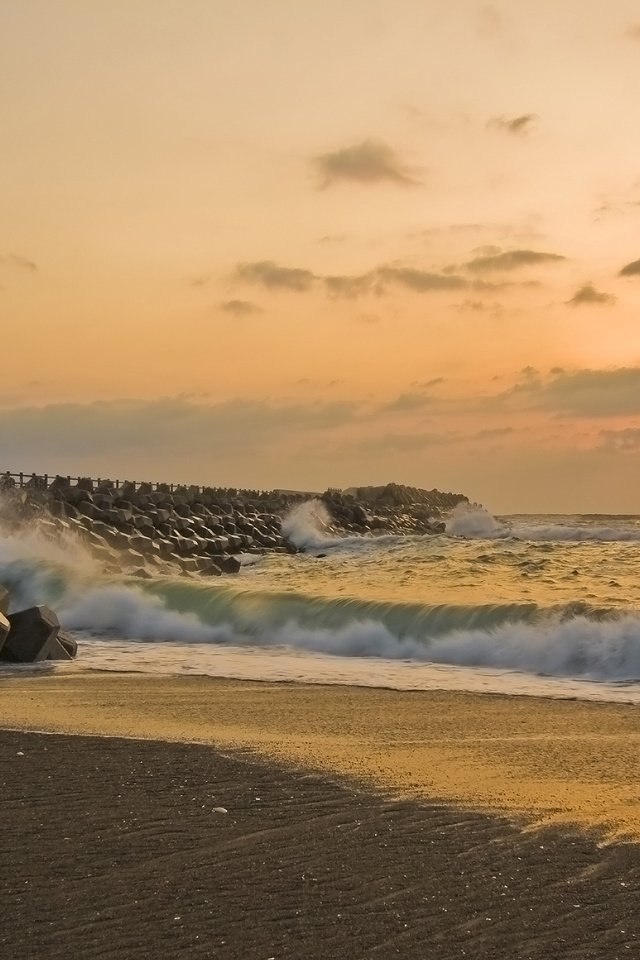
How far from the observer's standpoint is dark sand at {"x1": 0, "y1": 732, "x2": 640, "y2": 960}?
11.5 ft

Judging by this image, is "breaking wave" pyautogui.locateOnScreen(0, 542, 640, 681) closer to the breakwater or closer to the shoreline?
the shoreline

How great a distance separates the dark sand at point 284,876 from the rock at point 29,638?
206 inches

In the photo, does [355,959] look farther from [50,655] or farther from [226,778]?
[50,655]

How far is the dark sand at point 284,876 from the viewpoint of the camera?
351 centimetres

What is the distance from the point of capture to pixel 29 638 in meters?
10.8

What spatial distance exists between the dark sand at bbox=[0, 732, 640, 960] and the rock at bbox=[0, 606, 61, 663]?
206 inches

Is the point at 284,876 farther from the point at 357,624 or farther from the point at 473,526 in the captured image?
the point at 473,526

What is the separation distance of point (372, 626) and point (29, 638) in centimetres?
469

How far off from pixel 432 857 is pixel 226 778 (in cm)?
160

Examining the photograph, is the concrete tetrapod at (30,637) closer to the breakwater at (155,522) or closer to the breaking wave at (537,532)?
the breakwater at (155,522)

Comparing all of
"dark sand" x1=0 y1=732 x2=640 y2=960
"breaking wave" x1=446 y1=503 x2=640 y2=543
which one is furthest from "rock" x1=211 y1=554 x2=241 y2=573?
"dark sand" x1=0 y1=732 x2=640 y2=960

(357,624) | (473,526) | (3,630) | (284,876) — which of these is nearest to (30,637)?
(3,630)

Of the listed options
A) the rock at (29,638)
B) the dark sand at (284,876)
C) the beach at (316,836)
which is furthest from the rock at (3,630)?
the dark sand at (284,876)

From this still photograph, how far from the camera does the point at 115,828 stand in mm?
4680
